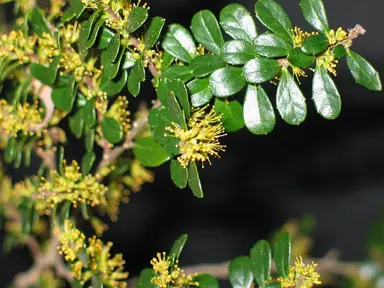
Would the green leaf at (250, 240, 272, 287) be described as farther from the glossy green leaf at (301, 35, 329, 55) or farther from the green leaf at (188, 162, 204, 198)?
the glossy green leaf at (301, 35, 329, 55)

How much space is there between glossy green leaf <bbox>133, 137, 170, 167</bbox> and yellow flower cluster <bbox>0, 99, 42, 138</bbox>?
0.18 m

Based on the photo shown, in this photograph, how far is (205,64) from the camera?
789 millimetres

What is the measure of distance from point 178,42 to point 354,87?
1.72 metres

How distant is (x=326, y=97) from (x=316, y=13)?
11cm

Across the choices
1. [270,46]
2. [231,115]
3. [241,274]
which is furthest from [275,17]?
[241,274]

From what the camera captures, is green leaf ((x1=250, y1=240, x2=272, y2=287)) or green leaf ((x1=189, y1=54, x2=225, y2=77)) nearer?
green leaf ((x1=189, y1=54, x2=225, y2=77))

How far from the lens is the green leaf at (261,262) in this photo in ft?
2.96

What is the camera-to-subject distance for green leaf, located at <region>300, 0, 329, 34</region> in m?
0.76

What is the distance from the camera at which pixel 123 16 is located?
825 millimetres

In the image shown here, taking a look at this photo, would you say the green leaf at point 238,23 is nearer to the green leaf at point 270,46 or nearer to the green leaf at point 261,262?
the green leaf at point 270,46

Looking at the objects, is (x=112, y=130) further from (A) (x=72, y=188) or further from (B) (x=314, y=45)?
(B) (x=314, y=45)

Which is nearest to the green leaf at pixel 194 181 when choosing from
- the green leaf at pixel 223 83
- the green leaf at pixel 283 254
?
the green leaf at pixel 223 83

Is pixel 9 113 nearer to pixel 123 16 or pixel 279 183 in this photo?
pixel 123 16

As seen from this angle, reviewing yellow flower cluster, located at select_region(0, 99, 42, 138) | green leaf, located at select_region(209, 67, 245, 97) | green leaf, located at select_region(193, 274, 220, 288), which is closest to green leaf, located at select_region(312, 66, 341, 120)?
green leaf, located at select_region(209, 67, 245, 97)
